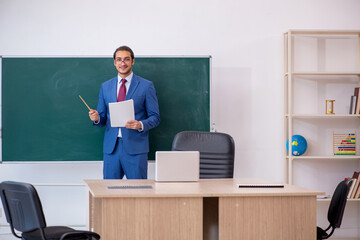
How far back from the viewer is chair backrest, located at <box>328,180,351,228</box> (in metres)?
3.28

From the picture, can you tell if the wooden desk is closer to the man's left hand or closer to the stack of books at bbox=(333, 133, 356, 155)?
the man's left hand

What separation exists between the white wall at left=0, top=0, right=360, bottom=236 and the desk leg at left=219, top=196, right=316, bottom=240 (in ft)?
8.33

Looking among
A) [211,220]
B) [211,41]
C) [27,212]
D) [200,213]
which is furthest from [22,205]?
[211,41]

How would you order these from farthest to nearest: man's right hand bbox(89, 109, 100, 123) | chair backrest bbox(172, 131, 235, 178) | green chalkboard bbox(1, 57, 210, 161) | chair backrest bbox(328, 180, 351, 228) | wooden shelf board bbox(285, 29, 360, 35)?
wooden shelf board bbox(285, 29, 360, 35) < green chalkboard bbox(1, 57, 210, 161) < man's right hand bbox(89, 109, 100, 123) < chair backrest bbox(172, 131, 235, 178) < chair backrest bbox(328, 180, 351, 228)

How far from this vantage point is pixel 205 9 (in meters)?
5.36

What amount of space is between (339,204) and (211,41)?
259 centimetres

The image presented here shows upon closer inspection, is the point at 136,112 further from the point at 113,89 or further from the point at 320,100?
the point at 320,100

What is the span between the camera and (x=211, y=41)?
5.36m

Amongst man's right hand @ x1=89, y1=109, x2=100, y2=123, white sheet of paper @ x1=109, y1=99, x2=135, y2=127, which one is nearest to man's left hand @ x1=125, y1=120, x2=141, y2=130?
white sheet of paper @ x1=109, y1=99, x2=135, y2=127

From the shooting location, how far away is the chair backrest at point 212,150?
4070 millimetres

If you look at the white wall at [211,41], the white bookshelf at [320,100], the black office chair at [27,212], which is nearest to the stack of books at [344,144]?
the white bookshelf at [320,100]

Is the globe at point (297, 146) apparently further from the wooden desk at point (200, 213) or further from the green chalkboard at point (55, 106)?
the wooden desk at point (200, 213)

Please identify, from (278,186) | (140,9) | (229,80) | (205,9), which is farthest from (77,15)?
(278,186)

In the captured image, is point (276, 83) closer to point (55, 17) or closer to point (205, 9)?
point (205, 9)
